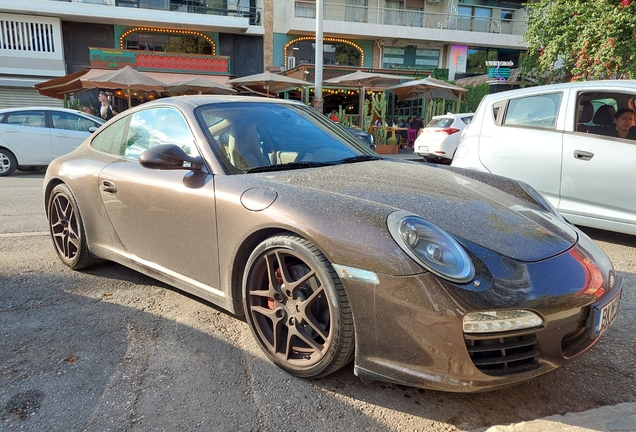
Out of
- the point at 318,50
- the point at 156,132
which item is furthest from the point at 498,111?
the point at 318,50

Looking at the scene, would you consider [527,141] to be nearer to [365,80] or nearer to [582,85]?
[582,85]

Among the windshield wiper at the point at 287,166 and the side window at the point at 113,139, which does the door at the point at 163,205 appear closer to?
the side window at the point at 113,139

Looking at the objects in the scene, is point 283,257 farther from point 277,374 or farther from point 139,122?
point 139,122

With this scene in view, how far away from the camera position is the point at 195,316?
109 inches

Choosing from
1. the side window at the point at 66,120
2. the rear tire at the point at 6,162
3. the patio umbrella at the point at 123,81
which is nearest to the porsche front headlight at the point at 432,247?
the side window at the point at 66,120

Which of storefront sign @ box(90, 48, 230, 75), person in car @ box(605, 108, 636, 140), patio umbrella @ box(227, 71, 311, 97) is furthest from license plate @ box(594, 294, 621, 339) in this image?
storefront sign @ box(90, 48, 230, 75)

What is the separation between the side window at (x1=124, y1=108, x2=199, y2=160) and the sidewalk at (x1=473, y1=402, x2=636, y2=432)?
7.00 feet

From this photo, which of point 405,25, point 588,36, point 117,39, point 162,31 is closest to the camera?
point 588,36

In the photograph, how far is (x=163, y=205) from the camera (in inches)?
104

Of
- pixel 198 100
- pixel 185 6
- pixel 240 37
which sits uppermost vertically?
pixel 185 6

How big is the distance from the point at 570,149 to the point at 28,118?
1042 cm

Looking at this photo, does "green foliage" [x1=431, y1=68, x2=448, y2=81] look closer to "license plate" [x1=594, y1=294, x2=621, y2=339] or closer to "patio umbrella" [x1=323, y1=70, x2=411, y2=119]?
"patio umbrella" [x1=323, y1=70, x2=411, y2=119]

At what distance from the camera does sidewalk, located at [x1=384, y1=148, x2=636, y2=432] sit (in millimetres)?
1752

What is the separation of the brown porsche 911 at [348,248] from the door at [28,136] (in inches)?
314
